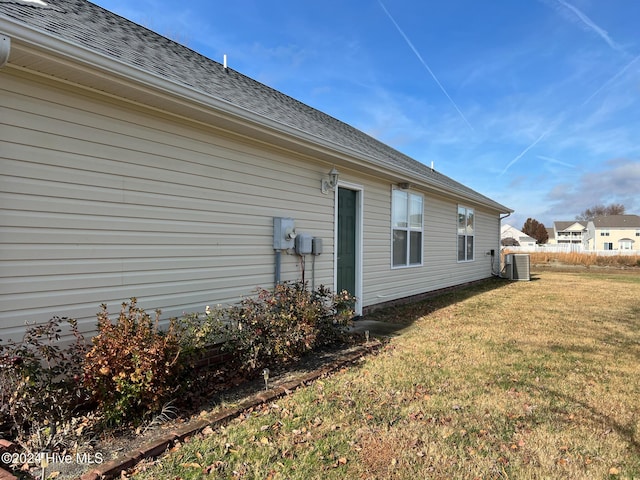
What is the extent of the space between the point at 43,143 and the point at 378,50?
36.4ft

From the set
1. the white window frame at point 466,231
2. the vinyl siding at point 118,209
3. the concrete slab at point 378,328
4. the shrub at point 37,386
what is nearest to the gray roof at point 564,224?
the white window frame at point 466,231

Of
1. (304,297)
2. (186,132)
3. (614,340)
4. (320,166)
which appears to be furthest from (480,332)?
(186,132)

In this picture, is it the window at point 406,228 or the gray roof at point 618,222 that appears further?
the gray roof at point 618,222

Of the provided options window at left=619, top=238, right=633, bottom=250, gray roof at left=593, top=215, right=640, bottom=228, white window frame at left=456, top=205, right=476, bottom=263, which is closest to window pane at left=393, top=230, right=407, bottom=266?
white window frame at left=456, top=205, right=476, bottom=263

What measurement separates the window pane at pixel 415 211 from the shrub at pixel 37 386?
709 cm

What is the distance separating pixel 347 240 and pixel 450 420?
4054 mm

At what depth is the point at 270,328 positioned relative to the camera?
406 centimetres

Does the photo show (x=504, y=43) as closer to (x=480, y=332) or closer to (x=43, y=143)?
(x=480, y=332)

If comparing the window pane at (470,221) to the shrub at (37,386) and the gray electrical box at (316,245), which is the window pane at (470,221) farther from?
the shrub at (37,386)

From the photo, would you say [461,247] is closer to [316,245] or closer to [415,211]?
[415,211]

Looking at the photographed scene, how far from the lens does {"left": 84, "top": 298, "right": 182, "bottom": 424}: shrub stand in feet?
8.66

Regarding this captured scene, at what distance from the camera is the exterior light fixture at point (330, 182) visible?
6.05 meters

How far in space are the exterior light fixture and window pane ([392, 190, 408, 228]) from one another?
2.22m

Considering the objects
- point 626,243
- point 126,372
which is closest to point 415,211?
point 126,372
